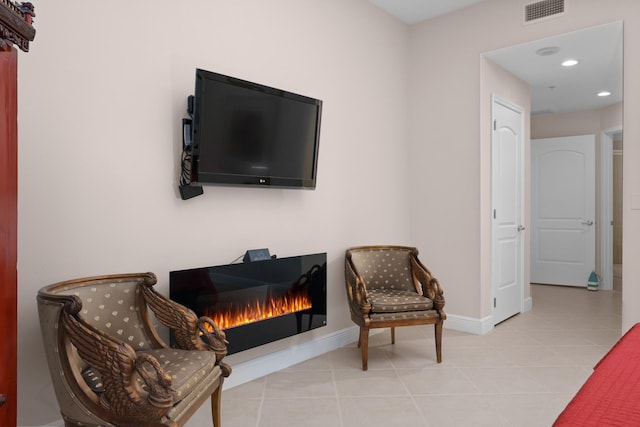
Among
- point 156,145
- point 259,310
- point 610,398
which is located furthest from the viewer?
point 259,310


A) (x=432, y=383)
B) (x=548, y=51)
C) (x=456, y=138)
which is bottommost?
(x=432, y=383)

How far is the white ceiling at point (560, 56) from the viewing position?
374 centimetres

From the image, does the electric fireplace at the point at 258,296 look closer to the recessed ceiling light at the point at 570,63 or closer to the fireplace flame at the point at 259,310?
the fireplace flame at the point at 259,310

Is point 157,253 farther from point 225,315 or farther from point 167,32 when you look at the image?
point 167,32

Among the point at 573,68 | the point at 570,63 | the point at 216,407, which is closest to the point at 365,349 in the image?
the point at 216,407

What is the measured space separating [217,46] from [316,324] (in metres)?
2.06

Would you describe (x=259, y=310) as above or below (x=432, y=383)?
above

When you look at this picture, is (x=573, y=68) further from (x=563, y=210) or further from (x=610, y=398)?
(x=610, y=398)

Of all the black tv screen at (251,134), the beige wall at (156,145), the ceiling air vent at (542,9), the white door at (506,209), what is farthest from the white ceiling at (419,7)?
the black tv screen at (251,134)

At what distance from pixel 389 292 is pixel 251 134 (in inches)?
66.1

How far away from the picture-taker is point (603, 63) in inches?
172

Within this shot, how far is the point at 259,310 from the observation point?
116 inches

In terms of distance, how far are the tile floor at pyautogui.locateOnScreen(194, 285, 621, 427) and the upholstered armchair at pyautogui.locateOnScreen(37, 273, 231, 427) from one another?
629mm

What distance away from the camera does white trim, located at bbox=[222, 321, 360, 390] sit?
2900 mm
